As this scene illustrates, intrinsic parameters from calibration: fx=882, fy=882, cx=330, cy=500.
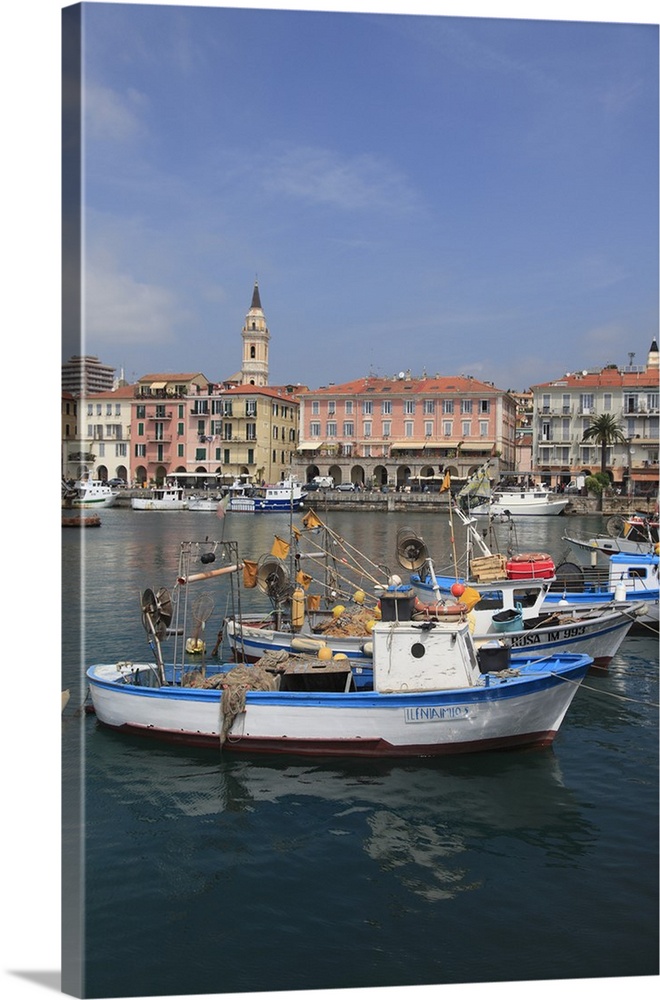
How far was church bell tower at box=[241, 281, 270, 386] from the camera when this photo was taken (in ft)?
282

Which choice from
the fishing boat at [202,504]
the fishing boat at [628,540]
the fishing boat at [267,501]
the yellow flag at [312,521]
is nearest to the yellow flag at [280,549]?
the yellow flag at [312,521]

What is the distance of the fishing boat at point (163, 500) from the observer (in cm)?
6028

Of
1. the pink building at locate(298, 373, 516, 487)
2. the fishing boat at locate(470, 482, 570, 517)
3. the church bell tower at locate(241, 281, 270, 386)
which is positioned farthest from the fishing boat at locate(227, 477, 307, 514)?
the church bell tower at locate(241, 281, 270, 386)

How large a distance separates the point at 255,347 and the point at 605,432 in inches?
1738

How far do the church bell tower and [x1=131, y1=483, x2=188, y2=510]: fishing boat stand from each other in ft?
78.7

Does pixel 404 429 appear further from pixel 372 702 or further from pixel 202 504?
pixel 372 702

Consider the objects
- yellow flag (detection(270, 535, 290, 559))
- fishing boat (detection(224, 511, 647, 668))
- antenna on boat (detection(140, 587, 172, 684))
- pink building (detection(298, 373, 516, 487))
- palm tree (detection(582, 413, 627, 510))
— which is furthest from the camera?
pink building (detection(298, 373, 516, 487))

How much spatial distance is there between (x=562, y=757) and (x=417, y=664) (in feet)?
7.14

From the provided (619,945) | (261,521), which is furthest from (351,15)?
(261,521)

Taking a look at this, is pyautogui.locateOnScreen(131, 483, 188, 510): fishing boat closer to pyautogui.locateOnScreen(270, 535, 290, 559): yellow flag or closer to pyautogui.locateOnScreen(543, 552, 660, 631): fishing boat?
pyautogui.locateOnScreen(543, 552, 660, 631): fishing boat

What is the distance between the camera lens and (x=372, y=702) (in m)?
9.52

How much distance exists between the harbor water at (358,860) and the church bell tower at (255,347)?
2983 inches

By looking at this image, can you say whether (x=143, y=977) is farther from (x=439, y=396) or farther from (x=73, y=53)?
(x=439, y=396)
